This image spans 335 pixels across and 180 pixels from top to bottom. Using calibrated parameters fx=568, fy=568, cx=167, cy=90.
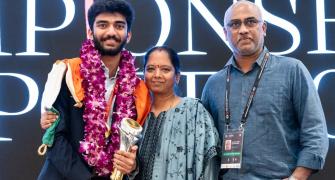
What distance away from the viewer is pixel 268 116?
2.27 metres

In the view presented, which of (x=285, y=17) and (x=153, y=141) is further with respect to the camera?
(x=285, y=17)

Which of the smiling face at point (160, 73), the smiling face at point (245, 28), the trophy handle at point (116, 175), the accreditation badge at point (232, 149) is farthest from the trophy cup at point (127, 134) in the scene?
the smiling face at point (245, 28)

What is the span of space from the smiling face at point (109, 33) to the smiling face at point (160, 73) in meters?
0.15

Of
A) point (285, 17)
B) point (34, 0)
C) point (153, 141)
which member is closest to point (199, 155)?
point (153, 141)

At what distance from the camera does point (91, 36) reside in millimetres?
2441

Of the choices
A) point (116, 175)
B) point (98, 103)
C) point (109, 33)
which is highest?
point (109, 33)

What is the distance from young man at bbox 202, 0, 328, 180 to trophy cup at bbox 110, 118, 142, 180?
0.39 meters

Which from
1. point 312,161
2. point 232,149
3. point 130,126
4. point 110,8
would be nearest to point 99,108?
point 130,126

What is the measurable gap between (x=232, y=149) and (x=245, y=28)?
500 mm

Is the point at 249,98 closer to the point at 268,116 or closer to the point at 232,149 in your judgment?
the point at 268,116

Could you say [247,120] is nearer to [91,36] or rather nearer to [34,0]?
[91,36]

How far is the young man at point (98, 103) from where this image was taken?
7.13 feet

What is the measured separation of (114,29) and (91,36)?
0.16 m

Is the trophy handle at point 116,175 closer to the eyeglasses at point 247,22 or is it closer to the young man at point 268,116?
the young man at point 268,116
